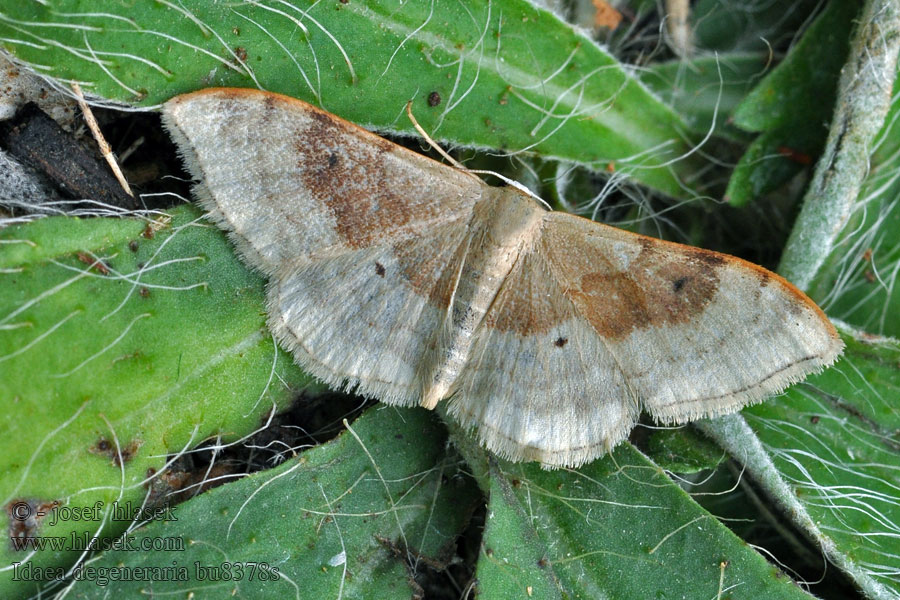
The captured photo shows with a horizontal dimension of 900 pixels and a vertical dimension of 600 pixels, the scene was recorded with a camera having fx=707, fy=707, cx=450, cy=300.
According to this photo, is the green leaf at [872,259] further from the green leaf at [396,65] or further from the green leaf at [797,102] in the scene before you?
the green leaf at [396,65]

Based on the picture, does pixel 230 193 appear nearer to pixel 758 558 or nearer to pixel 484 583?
pixel 484 583

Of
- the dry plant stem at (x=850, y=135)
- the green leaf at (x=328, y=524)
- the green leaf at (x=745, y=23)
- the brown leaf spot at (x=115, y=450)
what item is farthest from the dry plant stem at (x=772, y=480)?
the brown leaf spot at (x=115, y=450)

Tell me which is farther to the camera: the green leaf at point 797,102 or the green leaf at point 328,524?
the green leaf at point 797,102

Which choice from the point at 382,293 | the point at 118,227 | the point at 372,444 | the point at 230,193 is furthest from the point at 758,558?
the point at 118,227

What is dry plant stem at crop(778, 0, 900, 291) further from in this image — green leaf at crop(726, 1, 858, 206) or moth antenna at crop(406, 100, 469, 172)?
moth antenna at crop(406, 100, 469, 172)

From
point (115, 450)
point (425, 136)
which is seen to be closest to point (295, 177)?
point (425, 136)

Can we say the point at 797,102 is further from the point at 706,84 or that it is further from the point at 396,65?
the point at 396,65
